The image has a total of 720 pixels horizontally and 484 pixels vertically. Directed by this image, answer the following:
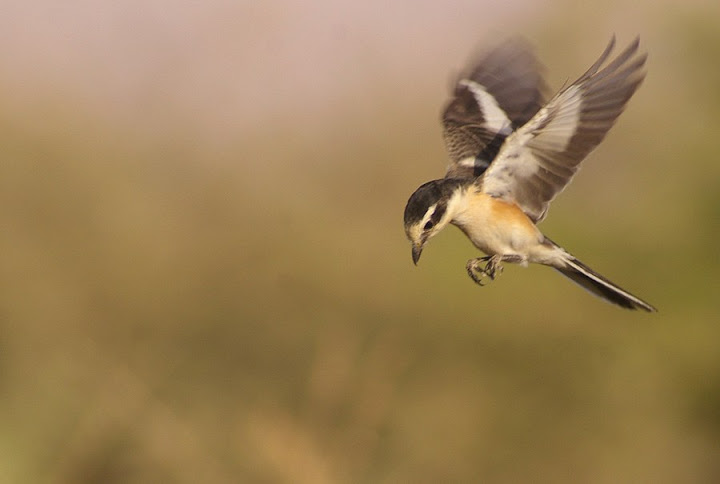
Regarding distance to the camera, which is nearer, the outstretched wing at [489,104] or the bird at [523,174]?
the bird at [523,174]

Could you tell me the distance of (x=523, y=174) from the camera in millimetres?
3527

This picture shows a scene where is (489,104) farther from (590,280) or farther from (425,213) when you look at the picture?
(425,213)

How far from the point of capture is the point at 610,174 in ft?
23.9

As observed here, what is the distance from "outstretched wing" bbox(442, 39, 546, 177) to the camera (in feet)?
12.9

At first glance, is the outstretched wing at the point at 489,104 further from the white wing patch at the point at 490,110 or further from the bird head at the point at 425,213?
the bird head at the point at 425,213

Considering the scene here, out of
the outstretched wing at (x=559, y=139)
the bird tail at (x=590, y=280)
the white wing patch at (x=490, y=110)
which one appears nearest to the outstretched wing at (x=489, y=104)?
the white wing patch at (x=490, y=110)

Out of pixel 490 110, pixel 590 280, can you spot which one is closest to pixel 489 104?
pixel 490 110

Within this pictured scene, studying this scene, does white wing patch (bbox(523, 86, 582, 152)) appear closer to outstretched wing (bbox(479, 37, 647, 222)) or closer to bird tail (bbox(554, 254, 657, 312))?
outstretched wing (bbox(479, 37, 647, 222))

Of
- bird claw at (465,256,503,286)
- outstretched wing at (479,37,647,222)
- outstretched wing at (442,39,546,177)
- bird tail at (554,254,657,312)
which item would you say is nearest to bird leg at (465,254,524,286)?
bird claw at (465,256,503,286)

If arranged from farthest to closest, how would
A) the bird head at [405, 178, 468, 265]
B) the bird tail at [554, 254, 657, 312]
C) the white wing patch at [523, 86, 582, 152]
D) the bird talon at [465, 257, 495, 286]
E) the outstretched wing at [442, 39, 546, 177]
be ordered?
the outstretched wing at [442, 39, 546, 177]
the bird tail at [554, 254, 657, 312]
the white wing patch at [523, 86, 582, 152]
the bird talon at [465, 257, 495, 286]
the bird head at [405, 178, 468, 265]

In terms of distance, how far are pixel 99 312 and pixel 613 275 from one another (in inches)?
137

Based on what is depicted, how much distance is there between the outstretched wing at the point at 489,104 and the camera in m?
3.94

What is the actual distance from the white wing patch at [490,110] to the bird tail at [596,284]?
578 mm

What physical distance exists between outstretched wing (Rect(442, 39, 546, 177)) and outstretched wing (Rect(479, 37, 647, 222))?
0.31 metres
